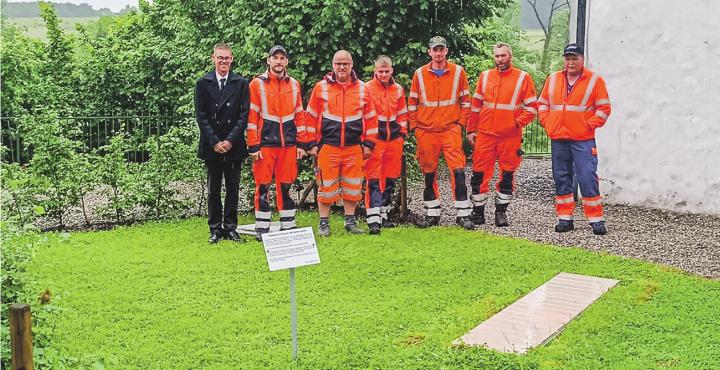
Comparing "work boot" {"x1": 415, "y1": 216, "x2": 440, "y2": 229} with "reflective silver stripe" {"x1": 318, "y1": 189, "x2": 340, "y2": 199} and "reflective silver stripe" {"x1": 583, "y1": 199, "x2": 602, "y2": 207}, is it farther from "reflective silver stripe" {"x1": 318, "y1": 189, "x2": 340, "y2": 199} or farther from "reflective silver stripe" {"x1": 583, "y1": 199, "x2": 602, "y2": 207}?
"reflective silver stripe" {"x1": 583, "y1": 199, "x2": 602, "y2": 207}

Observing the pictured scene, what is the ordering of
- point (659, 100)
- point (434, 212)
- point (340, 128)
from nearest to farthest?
point (340, 128) → point (434, 212) → point (659, 100)

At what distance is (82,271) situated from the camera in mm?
7520

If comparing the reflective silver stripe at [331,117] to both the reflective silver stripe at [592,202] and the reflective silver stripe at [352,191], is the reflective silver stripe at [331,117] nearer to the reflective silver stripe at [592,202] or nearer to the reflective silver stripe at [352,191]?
the reflective silver stripe at [352,191]

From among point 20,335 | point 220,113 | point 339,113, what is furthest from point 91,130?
point 20,335

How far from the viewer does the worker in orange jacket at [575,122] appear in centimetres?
871

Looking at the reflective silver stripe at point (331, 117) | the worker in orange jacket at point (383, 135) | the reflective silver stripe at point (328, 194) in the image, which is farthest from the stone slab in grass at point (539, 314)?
the reflective silver stripe at point (331, 117)

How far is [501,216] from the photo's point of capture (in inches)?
380

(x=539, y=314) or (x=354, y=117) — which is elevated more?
(x=354, y=117)

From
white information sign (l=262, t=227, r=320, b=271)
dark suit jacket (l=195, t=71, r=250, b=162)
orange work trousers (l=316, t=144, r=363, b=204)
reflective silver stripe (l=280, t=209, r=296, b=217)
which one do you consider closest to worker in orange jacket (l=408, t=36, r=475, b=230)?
orange work trousers (l=316, t=144, r=363, b=204)

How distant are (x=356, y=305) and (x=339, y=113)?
9.77 feet

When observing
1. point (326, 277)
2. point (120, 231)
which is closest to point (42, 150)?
point (120, 231)

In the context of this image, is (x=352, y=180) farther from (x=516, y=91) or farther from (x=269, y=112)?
(x=516, y=91)

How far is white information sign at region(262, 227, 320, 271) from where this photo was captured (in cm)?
496

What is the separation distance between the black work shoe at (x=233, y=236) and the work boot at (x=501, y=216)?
321 cm
